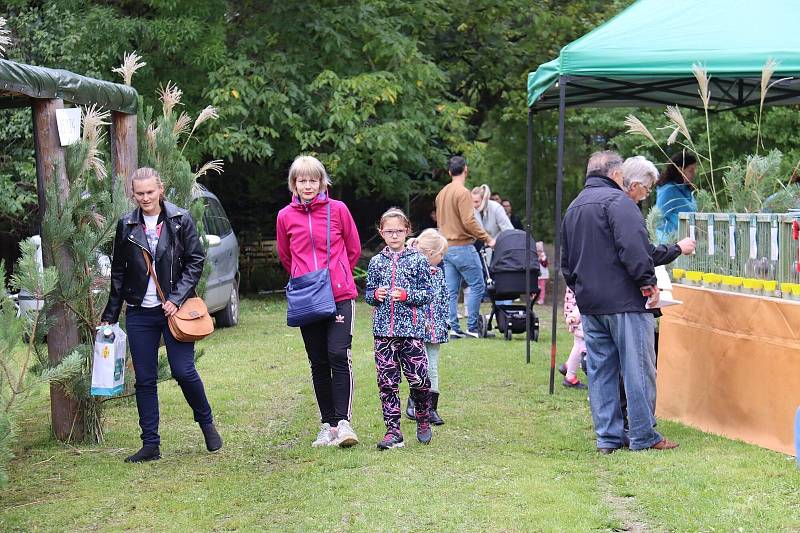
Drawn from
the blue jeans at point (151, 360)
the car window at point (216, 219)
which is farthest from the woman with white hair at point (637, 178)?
the car window at point (216, 219)

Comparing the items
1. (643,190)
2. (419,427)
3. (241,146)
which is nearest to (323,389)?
(419,427)

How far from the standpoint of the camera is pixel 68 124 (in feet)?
23.7

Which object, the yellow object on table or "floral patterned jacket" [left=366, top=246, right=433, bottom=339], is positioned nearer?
"floral patterned jacket" [left=366, top=246, right=433, bottom=339]

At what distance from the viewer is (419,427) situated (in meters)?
7.49

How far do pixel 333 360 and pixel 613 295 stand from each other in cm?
180

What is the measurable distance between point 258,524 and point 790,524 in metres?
2.51

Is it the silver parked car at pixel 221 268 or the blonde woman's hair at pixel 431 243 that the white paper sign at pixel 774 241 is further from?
the silver parked car at pixel 221 268

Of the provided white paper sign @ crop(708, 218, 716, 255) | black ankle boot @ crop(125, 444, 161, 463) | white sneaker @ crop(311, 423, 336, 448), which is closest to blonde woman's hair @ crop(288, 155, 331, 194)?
white sneaker @ crop(311, 423, 336, 448)

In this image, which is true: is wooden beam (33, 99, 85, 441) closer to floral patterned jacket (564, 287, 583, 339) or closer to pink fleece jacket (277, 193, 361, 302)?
pink fleece jacket (277, 193, 361, 302)

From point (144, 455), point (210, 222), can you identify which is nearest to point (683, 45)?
point (144, 455)

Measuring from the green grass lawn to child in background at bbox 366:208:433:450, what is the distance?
0.38 m

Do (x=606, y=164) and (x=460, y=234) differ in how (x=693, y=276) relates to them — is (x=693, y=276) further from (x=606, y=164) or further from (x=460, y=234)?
(x=460, y=234)

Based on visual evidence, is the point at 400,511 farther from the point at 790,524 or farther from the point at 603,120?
the point at 603,120

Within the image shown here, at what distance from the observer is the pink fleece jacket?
715 cm
